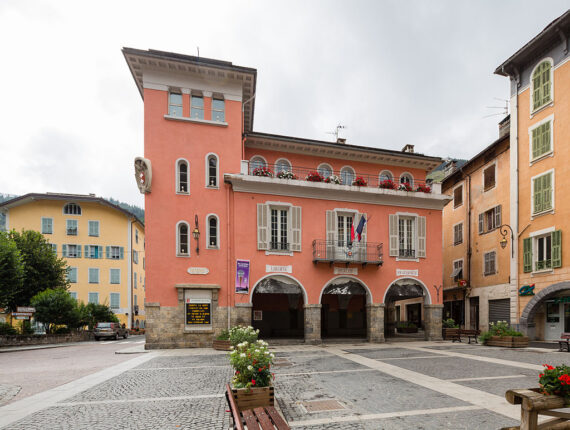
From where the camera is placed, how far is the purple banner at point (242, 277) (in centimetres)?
1905

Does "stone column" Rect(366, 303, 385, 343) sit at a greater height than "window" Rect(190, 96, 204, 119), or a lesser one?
lesser

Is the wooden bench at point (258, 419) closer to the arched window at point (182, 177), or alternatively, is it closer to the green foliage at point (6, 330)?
the arched window at point (182, 177)

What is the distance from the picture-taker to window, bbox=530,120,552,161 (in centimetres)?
1961

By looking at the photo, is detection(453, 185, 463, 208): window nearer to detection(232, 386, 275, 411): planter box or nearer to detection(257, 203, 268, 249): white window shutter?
detection(257, 203, 268, 249): white window shutter

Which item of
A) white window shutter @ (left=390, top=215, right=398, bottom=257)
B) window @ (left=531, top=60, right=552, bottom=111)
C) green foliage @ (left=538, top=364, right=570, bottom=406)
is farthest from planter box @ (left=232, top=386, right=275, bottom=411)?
window @ (left=531, top=60, right=552, bottom=111)

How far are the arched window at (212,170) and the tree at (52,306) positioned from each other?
55.7ft

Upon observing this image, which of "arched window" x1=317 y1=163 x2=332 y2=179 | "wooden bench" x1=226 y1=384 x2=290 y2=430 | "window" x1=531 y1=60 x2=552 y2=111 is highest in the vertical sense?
"window" x1=531 y1=60 x2=552 y2=111

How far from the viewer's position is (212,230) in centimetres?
1972

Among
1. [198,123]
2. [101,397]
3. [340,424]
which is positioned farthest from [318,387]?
[198,123]

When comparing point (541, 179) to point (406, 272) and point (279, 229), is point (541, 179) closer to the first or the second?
point (406, 272)

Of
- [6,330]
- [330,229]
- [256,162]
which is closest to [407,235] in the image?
[330,229]

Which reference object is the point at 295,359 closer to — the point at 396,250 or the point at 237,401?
the point at 237,401

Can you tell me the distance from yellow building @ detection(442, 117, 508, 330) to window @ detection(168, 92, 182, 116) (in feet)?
69.1

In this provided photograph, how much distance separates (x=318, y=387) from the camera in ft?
29.2
